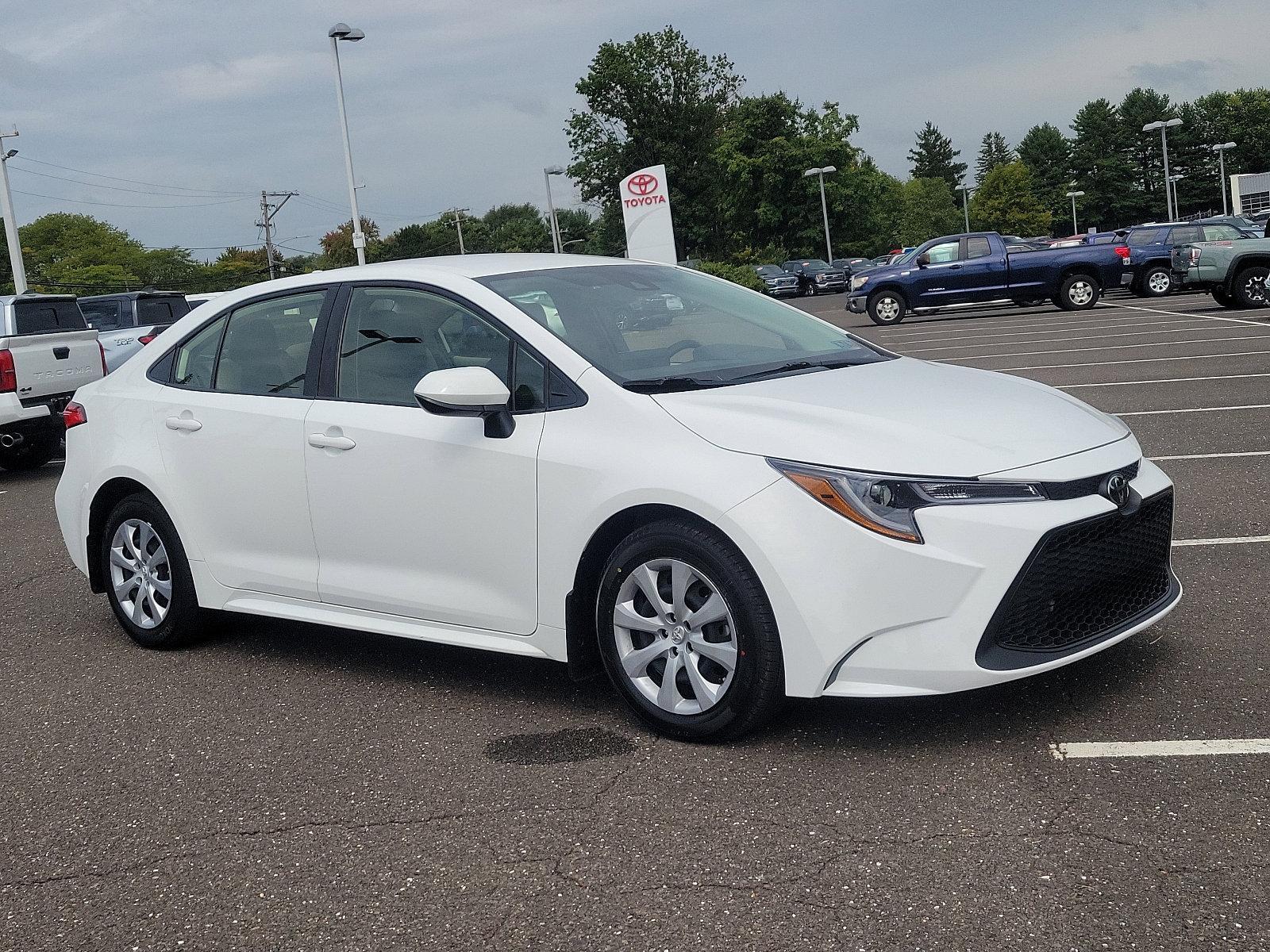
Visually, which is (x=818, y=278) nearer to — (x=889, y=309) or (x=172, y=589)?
(x=889, y=309)

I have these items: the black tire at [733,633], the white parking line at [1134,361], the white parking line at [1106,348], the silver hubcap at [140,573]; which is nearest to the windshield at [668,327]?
the black tire at [733,633]

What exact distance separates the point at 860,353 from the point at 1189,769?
1989 millimetres

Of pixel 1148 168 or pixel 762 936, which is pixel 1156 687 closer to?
pixel 762 936

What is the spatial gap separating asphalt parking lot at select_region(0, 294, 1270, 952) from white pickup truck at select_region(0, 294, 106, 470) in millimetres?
7198

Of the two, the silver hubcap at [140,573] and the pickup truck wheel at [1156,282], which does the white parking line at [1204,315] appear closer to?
the pickup truck wheel at [1156,282]

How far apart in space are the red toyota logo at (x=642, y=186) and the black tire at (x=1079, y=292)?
8446 mm

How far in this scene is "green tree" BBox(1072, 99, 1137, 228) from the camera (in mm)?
130625

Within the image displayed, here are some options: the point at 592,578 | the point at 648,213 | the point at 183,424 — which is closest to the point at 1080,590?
the point at 592,578

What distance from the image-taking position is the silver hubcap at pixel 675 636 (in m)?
4.00

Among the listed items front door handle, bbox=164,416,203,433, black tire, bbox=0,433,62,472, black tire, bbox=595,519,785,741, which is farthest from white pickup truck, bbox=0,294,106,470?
black tire, bbox=595,519,785,741

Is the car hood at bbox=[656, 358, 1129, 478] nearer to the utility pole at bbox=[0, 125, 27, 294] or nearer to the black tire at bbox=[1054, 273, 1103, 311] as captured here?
the black tire at bbox=[1054, 273, 1103, 311]

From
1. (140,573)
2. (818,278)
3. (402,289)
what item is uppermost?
(818,278)

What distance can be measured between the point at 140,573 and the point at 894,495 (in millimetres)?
3499

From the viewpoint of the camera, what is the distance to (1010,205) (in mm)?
122812
